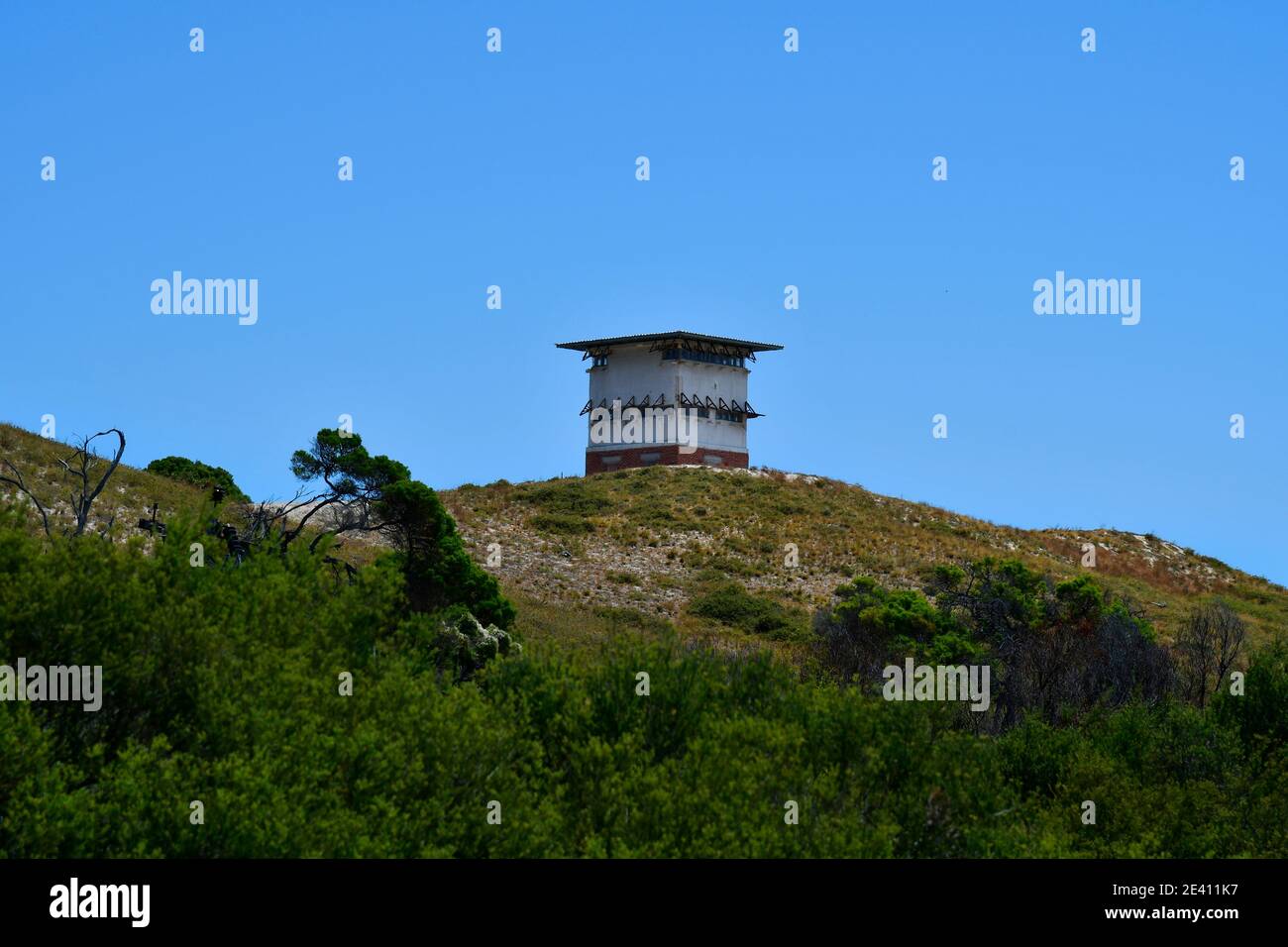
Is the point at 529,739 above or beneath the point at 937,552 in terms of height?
beneath

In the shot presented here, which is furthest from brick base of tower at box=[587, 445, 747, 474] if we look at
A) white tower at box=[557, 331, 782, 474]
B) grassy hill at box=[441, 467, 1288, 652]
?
grassy hill at box=[441, 467, 1288, 652]

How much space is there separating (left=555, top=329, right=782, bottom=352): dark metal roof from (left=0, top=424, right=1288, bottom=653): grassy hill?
6.78 metres

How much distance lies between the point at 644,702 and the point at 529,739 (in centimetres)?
209

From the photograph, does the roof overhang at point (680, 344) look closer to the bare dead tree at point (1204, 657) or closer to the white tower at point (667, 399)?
the white tower at point (667, 399)

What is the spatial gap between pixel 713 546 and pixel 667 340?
1482cm

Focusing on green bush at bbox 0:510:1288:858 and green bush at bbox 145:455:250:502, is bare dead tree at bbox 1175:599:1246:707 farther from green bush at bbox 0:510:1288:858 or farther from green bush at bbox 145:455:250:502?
green bush at bbox 145:455:250:502

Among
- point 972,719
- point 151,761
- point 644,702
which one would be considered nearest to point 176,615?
point 151,761

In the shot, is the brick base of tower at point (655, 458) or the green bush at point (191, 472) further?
the brick base of tower at point (655, 458)

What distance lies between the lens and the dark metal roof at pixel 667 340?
259 ft

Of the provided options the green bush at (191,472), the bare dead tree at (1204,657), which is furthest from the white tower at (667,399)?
the bare dead tree at (1204,657)

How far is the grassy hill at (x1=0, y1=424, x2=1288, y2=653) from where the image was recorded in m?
52.8

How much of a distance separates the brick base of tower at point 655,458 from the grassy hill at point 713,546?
1650 mm
